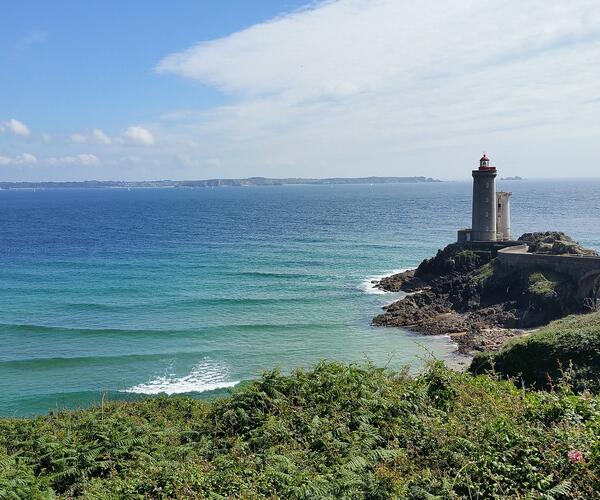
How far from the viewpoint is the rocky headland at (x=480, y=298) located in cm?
3719

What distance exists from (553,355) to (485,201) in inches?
1304

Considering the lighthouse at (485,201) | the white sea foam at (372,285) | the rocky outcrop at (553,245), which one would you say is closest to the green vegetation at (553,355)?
the rocky outcrop at (553,245)

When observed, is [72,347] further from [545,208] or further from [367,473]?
[545,208]

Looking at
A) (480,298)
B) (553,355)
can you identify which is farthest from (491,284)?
(553,355)

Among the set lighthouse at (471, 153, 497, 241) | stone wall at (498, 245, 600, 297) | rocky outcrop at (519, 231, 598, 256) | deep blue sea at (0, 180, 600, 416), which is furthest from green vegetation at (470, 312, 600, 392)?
lighthouse at (471, 153, 497, 241)

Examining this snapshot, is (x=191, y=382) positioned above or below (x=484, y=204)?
below

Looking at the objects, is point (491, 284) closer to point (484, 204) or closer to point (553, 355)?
point (484, 204)

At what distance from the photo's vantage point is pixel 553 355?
19438 millimetres

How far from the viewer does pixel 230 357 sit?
32.2 m

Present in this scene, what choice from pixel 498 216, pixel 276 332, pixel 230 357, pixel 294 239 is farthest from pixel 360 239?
pixel 230 357

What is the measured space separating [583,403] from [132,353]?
27291 mm

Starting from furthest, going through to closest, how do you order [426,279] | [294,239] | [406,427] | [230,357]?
1. [294,239]
2. [426,279]
3. [230,357]
4. [406,427]

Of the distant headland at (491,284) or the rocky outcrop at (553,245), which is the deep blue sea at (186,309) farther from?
the rocky outcrop at (553,245)

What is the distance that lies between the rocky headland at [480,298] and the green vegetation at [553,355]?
11.7m
